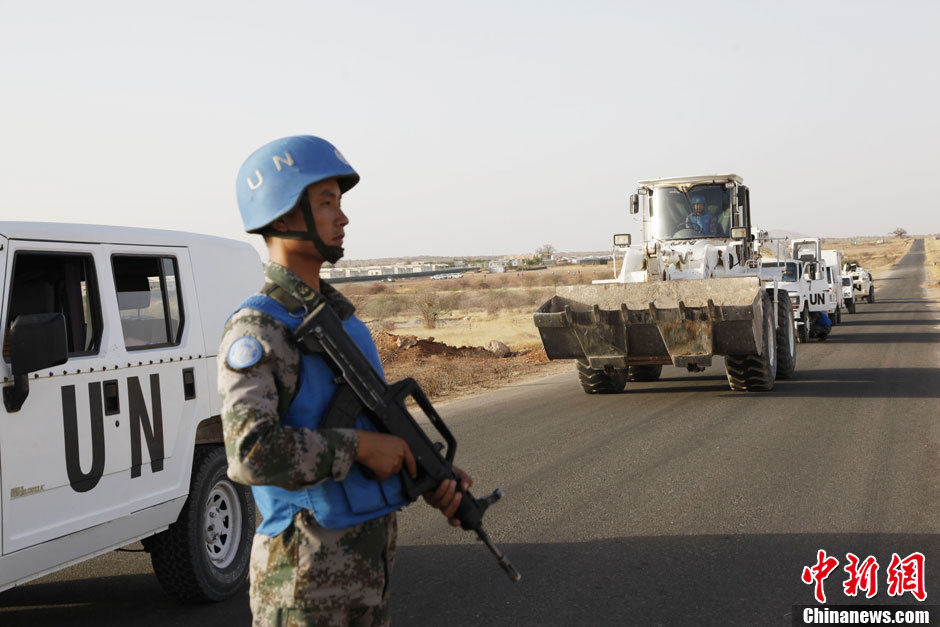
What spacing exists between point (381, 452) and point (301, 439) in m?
0.21

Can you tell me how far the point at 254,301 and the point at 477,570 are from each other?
409 centimetres

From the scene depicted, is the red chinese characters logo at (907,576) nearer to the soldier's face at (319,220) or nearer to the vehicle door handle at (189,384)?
the vehicle door handle at (189,384)

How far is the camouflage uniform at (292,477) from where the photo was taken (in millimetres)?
2219

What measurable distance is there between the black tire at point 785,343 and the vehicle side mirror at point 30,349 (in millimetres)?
13183

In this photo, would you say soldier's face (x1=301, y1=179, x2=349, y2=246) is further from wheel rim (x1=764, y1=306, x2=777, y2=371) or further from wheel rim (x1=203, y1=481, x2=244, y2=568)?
wheel rim (x1=764, y1=306, x2=777, y2=371)

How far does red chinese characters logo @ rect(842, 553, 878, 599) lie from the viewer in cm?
558

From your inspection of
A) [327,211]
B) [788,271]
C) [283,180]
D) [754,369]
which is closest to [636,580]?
[327,211]

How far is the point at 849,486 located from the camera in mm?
7871

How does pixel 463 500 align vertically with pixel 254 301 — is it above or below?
below

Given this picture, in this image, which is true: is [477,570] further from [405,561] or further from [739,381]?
[739,381]

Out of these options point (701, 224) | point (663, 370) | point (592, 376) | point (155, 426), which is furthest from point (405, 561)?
point (663, 370)

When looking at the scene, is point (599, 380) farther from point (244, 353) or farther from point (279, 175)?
point (244, 353)

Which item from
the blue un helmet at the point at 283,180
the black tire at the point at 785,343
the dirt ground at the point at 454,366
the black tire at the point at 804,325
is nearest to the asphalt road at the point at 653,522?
the black tire at the point at 785,343

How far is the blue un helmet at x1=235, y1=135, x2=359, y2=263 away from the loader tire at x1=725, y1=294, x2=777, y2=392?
468 inches
